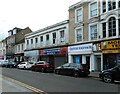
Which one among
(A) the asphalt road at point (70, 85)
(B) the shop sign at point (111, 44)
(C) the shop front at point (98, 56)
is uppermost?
(B) the shop sign at point (111, 44)

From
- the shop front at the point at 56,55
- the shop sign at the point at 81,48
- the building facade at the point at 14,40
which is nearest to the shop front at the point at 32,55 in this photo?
the shop front at the point at 56,55

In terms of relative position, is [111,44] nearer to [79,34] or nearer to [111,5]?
[111,5]

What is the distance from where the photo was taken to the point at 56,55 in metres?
44.2

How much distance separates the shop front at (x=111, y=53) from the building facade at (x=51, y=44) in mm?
10020

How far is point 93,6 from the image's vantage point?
33969 mm

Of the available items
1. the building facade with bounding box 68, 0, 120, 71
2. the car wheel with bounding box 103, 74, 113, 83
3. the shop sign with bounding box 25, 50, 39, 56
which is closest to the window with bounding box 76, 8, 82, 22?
the building facade with bounding box 68, 0, 120, 71

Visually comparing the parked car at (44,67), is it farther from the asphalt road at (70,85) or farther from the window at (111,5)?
the asphalt road at (70,85)

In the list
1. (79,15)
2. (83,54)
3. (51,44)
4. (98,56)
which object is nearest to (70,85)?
(98,56)

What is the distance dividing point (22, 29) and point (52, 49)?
110 feet

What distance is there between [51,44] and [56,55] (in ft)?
7.90

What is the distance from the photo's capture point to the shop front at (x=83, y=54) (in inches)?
1330

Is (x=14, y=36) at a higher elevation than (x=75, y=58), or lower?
higher

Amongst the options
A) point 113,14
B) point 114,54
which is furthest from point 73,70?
point 113,14

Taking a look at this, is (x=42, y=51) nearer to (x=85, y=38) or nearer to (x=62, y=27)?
(x=62, y=27)
